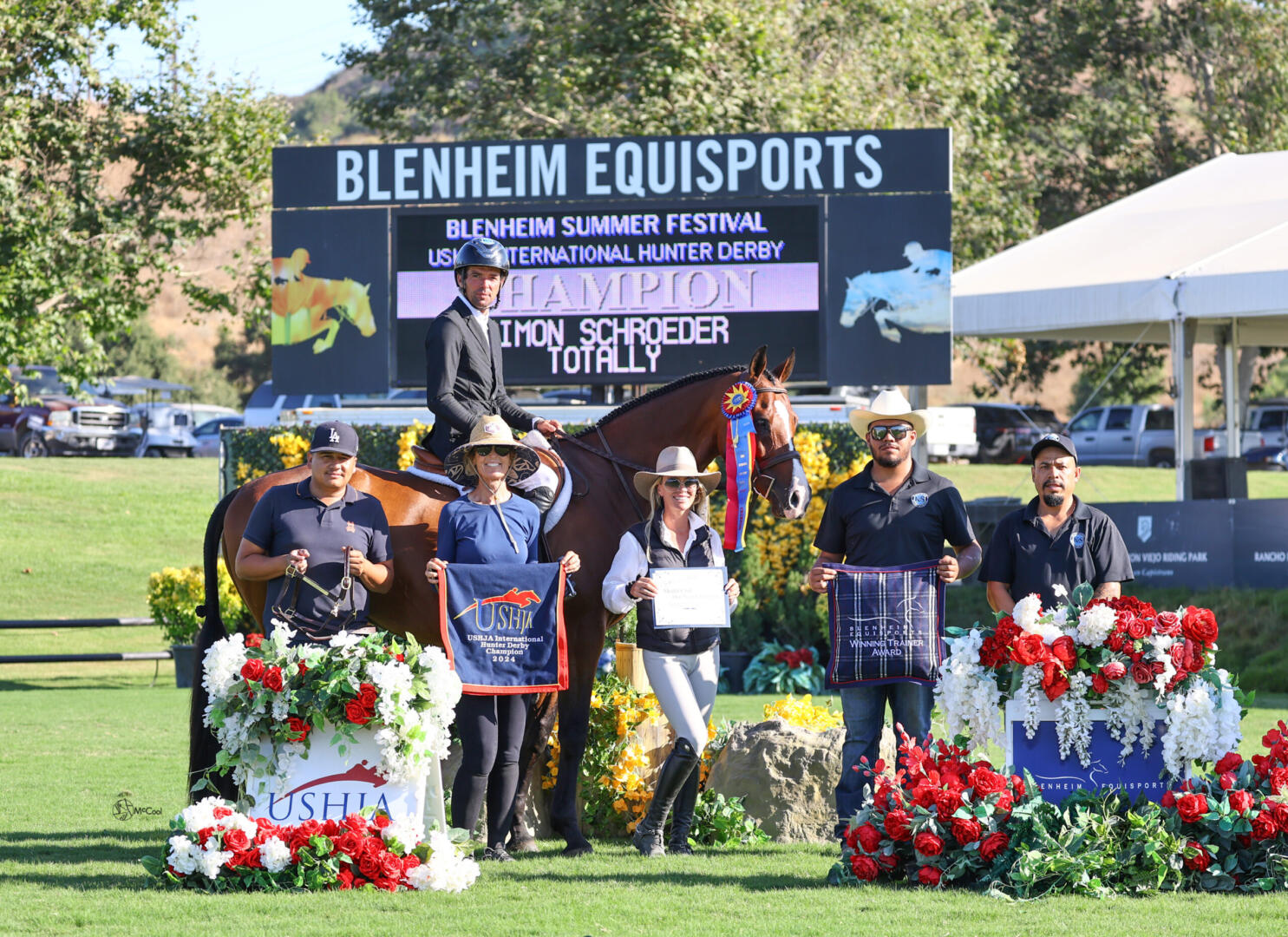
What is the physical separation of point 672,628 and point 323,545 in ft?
5.14

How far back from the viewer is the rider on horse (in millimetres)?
7605

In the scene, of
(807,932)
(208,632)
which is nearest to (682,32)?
(208,632)

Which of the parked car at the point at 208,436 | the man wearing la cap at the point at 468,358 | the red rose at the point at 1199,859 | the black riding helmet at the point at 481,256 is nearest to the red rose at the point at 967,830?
the red rose at the point at 1199,859

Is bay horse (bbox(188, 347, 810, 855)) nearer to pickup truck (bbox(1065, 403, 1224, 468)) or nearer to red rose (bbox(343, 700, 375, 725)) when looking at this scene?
red rose (bbox(343, 700, 375, 725))

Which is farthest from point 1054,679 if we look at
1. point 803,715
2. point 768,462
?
point 803,715

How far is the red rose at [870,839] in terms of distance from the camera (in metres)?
6.62

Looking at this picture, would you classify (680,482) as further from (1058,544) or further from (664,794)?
(1058,544)

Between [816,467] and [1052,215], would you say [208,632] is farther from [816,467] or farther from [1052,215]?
[1052,215]

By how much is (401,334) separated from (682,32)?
10953 millimetres

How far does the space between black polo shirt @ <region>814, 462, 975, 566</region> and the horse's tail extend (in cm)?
288

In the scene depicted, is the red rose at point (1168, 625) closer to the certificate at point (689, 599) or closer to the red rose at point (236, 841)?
the certificate at point (689, 599)

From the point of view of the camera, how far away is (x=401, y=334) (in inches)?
593

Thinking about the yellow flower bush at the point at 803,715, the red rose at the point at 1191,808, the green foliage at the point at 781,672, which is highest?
the yellow flower bush at the point at 803,715

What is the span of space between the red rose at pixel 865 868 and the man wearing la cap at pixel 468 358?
2499 millimetres
